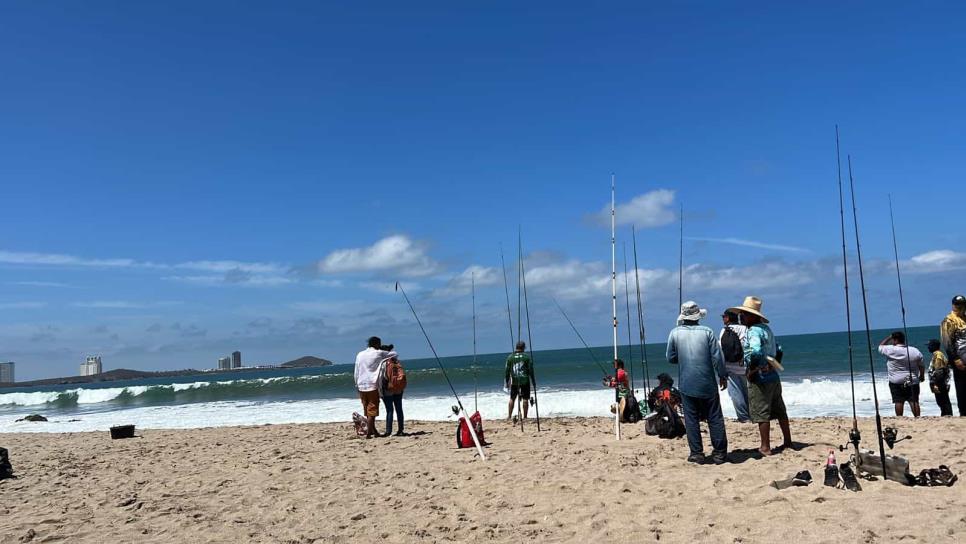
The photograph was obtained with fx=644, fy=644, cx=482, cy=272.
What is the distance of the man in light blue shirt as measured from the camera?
21.0ft

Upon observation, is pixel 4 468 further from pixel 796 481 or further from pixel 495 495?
pixel 796 481

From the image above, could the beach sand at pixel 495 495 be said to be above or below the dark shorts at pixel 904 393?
below

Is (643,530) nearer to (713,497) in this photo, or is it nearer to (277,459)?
(713,497)

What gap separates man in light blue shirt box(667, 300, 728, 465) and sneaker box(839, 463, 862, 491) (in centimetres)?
139

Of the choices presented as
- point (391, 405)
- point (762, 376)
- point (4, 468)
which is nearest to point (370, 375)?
point (391, 405)

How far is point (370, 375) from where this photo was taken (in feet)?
33.3

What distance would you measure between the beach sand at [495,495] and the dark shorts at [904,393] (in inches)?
31.7

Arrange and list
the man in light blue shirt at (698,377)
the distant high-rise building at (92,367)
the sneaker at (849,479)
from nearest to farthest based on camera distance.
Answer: the sneaker at (849,479), the man in light blue shirt at (698,377), the distant high-rise building at (92,367)

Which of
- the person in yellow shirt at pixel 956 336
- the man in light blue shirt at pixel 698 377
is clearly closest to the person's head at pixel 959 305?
the person in yellow shirt at pixel 956 336

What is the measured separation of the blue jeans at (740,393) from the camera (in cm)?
845

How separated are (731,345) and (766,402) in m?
0.91

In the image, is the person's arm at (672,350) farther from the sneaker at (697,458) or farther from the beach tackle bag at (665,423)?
the beach tackle bag at (665,423)

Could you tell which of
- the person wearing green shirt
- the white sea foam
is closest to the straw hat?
the person wearing green shirt

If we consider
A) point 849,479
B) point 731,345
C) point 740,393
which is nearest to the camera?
point 849,479
